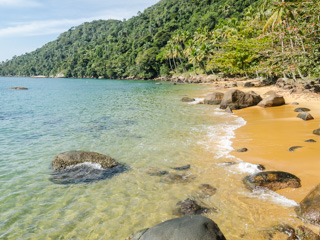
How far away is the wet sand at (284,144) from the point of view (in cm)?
704

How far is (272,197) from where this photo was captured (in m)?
6.19

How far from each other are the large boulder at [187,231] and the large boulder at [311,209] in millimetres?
2383

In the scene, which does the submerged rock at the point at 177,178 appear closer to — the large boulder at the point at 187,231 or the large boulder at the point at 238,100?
the large boulder at the point at 187,231

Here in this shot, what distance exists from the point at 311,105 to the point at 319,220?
17.2 meters

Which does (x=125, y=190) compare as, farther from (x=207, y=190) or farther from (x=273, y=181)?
(x=273, y=181)

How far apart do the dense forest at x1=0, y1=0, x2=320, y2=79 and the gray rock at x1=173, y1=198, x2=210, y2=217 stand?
15.2 m

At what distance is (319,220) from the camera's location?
16.0ft

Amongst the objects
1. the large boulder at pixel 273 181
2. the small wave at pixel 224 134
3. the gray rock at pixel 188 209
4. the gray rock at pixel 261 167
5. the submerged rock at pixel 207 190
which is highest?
the large boulder at pixel 273 181

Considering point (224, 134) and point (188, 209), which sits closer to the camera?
point (188, 209)

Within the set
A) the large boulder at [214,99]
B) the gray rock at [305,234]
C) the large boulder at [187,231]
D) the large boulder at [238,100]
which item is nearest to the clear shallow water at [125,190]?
the gray rock at [305,234]

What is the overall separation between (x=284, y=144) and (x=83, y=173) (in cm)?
849

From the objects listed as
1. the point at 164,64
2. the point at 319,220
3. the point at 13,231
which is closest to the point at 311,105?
the point at 319,220

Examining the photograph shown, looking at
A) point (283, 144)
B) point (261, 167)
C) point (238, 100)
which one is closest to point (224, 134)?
point (283, 144)

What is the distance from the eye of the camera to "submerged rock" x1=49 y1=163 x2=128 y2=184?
7.93m
